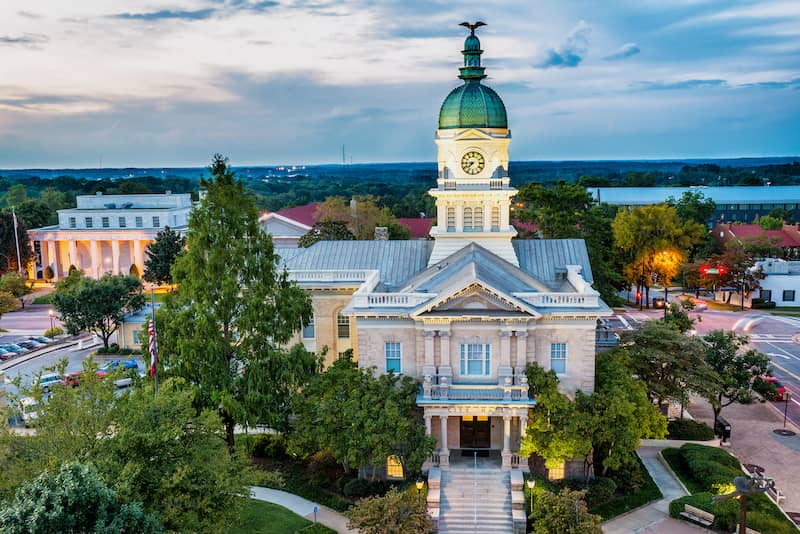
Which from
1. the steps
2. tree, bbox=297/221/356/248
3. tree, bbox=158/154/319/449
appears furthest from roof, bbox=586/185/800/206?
tree, bbox=158/154/319/449

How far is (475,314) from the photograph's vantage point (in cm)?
3797

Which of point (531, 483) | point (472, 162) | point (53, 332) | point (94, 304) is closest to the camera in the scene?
point (531, 483)

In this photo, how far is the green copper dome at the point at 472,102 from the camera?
146 ft

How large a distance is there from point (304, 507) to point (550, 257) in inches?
930

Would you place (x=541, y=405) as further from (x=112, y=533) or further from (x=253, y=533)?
(x=112, y=533)

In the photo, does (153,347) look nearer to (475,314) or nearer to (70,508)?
(70,508)

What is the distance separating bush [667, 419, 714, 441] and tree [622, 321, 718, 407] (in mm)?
2898

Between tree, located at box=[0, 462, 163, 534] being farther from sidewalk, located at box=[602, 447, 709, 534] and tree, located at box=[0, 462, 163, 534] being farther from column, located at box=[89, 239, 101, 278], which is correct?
column, located at box=[89, 239, 101, 278]

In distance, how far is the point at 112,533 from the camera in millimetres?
22109

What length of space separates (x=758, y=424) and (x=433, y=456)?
81.2ft

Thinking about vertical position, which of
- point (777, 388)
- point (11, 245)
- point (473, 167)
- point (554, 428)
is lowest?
point (777, 388)

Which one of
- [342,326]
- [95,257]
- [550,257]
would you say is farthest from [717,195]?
[342,326]

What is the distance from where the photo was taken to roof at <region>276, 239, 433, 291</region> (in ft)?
163

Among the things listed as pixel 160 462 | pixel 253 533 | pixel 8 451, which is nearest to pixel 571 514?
pixel 253 533
